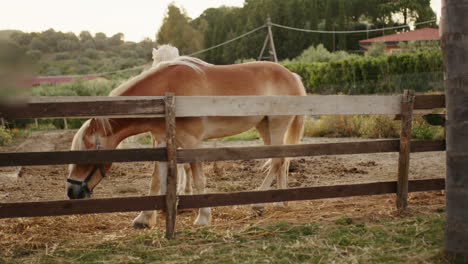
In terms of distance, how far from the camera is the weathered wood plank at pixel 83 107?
12.1ft

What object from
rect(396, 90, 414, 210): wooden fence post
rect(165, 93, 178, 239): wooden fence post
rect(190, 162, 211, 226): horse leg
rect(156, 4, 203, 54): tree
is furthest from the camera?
rect(156, 4, 203, 54): tree

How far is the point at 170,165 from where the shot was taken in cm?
399

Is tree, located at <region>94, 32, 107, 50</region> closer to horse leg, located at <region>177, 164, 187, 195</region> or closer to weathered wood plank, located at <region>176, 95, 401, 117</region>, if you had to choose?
horse leg, located at <region>177, 164, 187, 195</region>

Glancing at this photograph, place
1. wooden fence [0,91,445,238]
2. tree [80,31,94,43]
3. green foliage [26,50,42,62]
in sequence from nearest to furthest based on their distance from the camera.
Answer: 1. green foliage [26,50,42,62]
2. wooden fence [0,91,445,238]
3. tree [80,31,94,43]

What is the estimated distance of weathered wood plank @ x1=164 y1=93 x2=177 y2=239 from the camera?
3.94m

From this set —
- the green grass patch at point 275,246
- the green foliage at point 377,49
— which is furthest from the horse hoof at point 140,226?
the green foliage at point 377,49

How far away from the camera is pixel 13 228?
448 cm

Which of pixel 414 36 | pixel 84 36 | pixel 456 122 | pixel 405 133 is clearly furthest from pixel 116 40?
pixel 456 122

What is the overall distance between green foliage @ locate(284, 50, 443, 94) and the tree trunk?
1883 cm

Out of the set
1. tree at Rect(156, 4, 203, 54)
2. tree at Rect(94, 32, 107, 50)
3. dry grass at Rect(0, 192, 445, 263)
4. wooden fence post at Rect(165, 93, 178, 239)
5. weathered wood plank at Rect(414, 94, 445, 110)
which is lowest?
dry grass at Rect(0, 192, 445, 263)

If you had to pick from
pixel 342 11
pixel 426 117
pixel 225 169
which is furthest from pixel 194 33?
pixel 426 117

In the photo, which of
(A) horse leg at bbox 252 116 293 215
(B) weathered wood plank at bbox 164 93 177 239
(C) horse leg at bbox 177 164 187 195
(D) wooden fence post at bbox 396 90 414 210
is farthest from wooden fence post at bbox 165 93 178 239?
(D) wooden fence post at bbox 396 90 414 210

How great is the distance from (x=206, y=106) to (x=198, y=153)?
45 centimetres

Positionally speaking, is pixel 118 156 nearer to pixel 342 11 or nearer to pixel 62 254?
pixel 62 254
